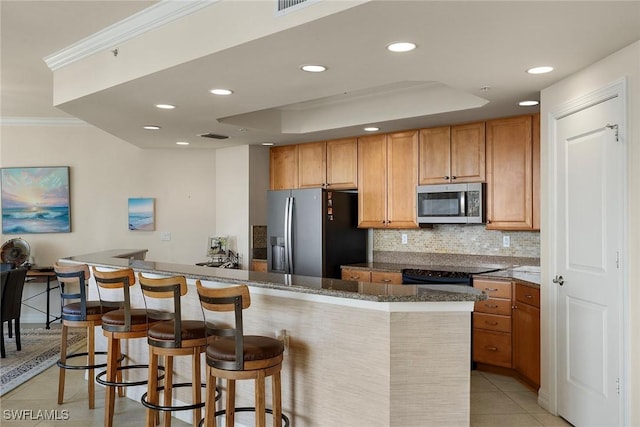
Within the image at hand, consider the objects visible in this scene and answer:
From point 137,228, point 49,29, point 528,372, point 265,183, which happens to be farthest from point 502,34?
point 137,228

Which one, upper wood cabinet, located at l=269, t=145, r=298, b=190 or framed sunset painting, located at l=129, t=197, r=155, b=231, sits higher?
upper wood cabinet, located at l=269, t=145, r=298, b=190

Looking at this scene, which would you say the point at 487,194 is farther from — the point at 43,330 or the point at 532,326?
the point at 43,330

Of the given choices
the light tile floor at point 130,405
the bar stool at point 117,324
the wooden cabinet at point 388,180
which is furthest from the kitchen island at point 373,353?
the wooden cabinet at point 388,180

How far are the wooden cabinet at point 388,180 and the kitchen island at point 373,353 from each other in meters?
2.48

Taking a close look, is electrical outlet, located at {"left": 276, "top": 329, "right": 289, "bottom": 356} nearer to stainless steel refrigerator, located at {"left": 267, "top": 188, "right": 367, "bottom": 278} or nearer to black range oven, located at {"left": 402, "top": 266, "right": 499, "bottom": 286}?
black range oven, located at {"left": 402, "top": 266, "right": 499, "bottom": 286}

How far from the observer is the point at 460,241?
517 centimetres

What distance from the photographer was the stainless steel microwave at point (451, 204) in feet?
15.5

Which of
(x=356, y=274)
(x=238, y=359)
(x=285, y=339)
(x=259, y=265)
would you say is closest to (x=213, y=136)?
(x=259, y=265)

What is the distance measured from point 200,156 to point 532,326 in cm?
459

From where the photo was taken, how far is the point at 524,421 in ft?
11.2

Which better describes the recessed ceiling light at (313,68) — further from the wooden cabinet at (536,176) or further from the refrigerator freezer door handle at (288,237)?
the refrigerator freezer door handle at (288,237)

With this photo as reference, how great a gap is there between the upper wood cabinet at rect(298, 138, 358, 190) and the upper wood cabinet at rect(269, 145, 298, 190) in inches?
3.5

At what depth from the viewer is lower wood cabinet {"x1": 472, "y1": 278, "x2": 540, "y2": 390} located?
3936mm

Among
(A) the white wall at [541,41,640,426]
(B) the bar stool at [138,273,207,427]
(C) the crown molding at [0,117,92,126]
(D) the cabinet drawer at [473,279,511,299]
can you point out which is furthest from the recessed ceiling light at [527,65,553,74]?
(C) the crown molding at [0,117,92,126]
